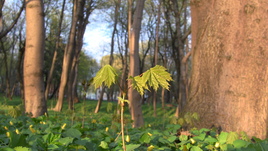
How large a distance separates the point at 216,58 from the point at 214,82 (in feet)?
1.32

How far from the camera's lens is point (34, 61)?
5.30 m

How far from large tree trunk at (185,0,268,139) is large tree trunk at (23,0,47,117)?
3.04m

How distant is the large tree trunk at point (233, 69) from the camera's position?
3.84 m

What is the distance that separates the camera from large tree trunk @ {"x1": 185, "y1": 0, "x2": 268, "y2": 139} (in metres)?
3.84

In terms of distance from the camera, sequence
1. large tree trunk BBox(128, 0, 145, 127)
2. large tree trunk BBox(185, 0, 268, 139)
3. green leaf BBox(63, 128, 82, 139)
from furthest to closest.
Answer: large tree trunk BBox(128, 0, 145, 127)
large tree trunk BBox(185, 0, 268, 139)
green leaf BBox(63, 128, 82, 139)

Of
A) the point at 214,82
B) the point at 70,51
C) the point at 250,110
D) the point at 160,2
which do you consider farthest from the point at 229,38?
the point at 160,2

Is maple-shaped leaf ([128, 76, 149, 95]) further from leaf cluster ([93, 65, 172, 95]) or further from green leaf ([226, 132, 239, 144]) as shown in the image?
green leaf ([226, 132, 239, 144])

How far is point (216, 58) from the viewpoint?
4.24 m

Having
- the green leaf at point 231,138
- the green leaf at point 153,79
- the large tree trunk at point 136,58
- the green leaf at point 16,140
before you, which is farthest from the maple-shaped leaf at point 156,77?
the large tree trunk at point 136,58

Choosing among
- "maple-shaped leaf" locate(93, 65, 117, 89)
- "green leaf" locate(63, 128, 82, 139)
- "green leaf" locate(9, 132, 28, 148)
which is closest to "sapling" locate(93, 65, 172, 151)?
"maple-shaped leaf" locate(93, 65, 117, 89)

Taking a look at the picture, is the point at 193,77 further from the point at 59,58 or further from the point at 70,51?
the point at 59,58

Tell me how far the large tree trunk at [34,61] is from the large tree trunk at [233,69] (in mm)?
3036

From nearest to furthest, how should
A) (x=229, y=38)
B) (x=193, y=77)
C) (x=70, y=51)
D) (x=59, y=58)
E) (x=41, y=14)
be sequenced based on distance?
(x=229, y=38) → (x=193, y=77) → (x=41, y=14) → (x=70, y=51) → (x=59, y=58)

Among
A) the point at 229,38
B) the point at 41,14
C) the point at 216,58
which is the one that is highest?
the point at 41,14
